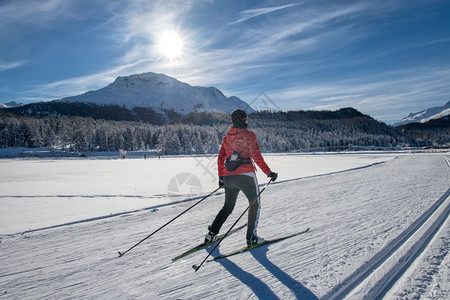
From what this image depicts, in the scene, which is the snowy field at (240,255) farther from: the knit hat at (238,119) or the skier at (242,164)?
the knit hat at (238,119)

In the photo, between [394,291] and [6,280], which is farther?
[6,280]

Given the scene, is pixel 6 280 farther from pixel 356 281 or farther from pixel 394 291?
pixel 394 291

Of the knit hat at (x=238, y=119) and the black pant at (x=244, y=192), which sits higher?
the knit hat at (x=238, y=119)

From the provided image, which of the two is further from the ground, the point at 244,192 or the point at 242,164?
the point at 242,164

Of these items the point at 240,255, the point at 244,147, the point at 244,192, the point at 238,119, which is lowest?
the point at 240,255

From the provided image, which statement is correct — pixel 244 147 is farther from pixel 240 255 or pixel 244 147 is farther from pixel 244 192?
pixel 240 255

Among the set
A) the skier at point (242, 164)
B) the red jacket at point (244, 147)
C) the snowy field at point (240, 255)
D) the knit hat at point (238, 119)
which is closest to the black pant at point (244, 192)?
the skier at point (242, 164)

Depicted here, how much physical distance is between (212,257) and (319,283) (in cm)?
137

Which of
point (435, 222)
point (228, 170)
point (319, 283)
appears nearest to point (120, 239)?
point (228, 170)

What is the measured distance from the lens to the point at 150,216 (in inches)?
215

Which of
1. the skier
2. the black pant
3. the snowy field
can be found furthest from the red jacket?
the snowy field

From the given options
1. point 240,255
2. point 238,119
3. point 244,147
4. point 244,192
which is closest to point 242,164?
point 244,147

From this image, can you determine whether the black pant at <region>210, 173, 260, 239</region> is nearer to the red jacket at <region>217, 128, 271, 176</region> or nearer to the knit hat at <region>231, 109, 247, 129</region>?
the red jacket at <region>217, 128, 271, 176</region>

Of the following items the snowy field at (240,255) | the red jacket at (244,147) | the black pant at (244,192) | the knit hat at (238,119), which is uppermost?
the knit hat at (238,119)
